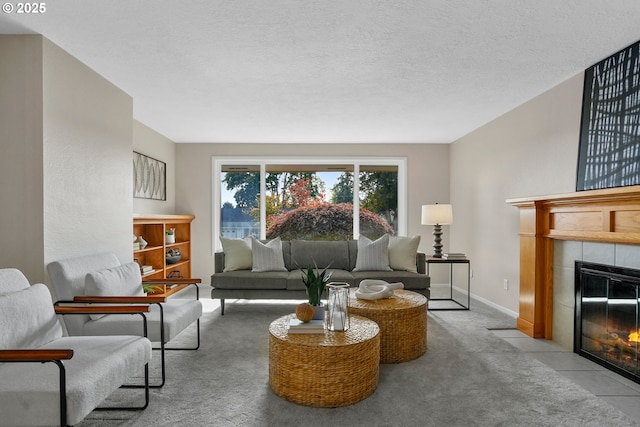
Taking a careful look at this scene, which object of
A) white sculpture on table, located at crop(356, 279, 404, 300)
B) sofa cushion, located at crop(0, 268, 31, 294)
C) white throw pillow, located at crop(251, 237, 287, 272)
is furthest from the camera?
white throw pillow, located at crop(251, 237, 287, 272)

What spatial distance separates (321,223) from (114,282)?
396 cm

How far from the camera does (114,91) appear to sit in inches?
146

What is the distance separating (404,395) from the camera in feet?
8.23

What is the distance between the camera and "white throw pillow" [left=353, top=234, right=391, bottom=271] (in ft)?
16.3

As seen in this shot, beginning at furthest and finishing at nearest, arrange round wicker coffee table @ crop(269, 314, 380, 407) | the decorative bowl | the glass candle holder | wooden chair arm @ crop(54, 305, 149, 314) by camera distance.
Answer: the decorative bowl < the glass candle holder < wooden chair arm @ crop(54, 305, 149, 314) < round wicker coffee table @ crop(269, 314, 380, 407)

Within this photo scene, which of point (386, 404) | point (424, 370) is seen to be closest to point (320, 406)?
point (386, 404)

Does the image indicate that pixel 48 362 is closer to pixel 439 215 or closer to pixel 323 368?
pixel 323 368

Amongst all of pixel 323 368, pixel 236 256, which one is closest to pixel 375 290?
pixel 323 368

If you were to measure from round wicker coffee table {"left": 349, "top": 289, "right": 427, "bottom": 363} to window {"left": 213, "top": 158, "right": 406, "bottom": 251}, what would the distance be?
10.9ft

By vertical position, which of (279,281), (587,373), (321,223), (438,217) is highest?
(438,217)

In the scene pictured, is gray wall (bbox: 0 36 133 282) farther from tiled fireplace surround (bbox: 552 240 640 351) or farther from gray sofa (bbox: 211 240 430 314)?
tiled fireplace surround (bbox: 552 240 640 351)

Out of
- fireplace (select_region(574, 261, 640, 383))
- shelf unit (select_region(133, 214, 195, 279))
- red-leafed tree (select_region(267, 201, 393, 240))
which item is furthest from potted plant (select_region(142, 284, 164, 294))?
fireplace (select_region(574, 261, 640, 383))

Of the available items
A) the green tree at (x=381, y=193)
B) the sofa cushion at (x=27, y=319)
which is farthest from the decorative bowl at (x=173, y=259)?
the sofa cushion at (x=27, y=319)

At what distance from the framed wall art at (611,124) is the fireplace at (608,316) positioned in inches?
27.7
